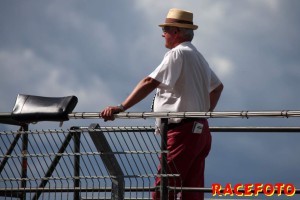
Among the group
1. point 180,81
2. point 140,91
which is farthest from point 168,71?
point 140,91

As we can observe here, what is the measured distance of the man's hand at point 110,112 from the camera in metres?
6.04

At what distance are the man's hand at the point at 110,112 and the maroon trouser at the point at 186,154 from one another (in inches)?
17.2

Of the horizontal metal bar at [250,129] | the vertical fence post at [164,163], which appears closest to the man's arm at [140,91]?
the vertical fence post at [164,163]

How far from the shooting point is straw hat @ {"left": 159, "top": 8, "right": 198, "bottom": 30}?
6.62 meters

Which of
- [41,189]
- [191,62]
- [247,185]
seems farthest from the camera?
[247,185]

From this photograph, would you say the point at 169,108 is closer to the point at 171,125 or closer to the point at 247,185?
the point at 171,125

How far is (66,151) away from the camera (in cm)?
649

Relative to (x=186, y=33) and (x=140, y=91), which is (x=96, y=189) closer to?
(x=140, y=91)

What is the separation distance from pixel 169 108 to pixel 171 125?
14 cm

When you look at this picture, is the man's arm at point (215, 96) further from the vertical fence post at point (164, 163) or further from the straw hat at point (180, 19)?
the vertical fence post at point (164, 163)

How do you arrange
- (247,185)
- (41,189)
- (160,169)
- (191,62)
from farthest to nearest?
(247,185)
(41,189)
(191,62)
(160,169)

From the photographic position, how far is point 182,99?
625 cm

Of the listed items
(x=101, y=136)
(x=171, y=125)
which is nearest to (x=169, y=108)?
(x=171, y=125)

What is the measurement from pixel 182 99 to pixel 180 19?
0.77m
